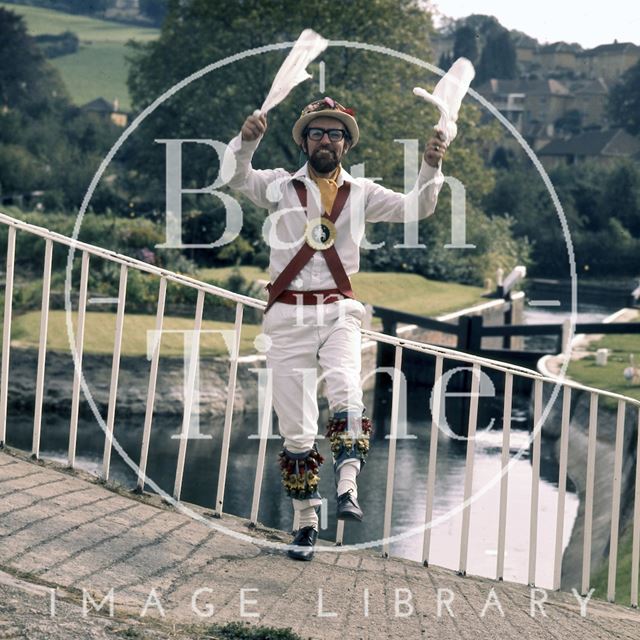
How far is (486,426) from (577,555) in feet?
26.7

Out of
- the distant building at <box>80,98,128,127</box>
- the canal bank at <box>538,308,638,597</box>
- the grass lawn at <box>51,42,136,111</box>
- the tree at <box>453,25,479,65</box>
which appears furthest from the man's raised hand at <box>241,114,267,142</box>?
the tree at <box>453,25,479,65</box>

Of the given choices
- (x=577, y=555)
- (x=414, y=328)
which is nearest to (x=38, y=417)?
(x=577, y=555)

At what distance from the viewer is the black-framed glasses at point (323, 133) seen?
610 centimetres

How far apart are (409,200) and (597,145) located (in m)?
88.4

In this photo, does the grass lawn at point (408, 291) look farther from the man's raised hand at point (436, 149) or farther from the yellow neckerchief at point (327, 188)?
the man's raised hand at point (436, 149)

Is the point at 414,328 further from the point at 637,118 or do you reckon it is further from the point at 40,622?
the point at 637,118

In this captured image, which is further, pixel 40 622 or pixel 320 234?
pixel 320 234

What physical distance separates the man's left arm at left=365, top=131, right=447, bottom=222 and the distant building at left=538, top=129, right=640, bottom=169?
78542mm

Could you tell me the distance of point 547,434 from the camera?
21.6m

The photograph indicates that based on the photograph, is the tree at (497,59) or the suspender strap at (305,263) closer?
the suspender strap at (305,263)

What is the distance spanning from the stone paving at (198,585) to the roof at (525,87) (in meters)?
123

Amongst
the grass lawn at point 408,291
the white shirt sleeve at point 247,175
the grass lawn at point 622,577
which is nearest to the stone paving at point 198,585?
the white shirt sleeve at point 247,175

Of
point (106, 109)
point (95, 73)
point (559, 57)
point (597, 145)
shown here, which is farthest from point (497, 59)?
point (106, 109)

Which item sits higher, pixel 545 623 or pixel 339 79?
pixel 339 79
